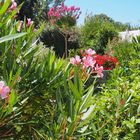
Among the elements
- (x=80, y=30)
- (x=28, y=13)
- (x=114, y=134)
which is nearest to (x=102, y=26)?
(x=80, y=30)

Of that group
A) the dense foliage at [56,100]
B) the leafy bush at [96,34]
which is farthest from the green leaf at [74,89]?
the leafy bush at [96,34]

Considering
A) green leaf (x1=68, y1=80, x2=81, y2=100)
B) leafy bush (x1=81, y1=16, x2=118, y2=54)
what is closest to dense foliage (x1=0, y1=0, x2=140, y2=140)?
green leaf (x1=68, y1=80, x2=81, y2=100)

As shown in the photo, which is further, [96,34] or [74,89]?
[96,34]

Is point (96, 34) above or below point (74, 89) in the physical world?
above

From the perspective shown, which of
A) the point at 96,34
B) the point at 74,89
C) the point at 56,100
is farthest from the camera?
the point at 96,34

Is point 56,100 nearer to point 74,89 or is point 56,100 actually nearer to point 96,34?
point 74,89

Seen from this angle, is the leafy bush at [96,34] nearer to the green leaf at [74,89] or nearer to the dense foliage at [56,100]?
the dense foliage at [56,100]

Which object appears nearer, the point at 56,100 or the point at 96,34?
the point at 56,100

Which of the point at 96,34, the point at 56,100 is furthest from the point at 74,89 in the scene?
the point at 96,34

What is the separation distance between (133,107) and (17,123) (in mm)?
657

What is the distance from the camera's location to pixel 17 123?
233 centimetres

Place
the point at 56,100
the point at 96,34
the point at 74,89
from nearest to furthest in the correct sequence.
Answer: the point at 74,89, the point at 56,100, the point at 96,34

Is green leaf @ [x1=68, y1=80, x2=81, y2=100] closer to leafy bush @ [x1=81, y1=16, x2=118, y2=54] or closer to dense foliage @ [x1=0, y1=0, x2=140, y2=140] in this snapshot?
dense foliage @ [x1=0, y1=0, x2=140, y2=140]

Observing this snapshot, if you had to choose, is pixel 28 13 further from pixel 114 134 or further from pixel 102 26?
pixel 114 134
